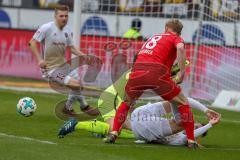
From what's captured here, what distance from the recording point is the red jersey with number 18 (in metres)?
12.0

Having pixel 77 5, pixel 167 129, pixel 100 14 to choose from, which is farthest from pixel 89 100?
pixel 167 129

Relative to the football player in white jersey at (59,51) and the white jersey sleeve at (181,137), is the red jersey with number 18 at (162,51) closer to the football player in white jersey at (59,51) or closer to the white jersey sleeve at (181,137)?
the white jersey sleeve at (181,137)

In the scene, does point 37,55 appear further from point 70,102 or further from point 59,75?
point 70,102

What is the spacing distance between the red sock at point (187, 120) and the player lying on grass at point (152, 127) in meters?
0.23

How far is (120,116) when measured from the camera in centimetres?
1204

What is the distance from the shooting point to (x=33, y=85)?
24.1 meters

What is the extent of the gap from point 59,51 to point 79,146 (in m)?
4.97

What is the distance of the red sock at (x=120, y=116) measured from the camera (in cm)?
1205

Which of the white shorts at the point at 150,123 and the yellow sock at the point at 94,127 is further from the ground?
the white shorts at the point at 150,123

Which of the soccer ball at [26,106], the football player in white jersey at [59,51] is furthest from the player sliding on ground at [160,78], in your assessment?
the football player in white jersey at [59,51]

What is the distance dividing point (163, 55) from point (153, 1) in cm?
1157

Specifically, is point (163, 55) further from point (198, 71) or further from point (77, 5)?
point (198, 71)

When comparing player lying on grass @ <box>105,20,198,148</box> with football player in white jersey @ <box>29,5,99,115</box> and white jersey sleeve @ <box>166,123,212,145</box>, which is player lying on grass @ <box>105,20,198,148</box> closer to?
white jersey sleeve @ <box>166,123,212,145</box>

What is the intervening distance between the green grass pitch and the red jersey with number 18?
120cm
